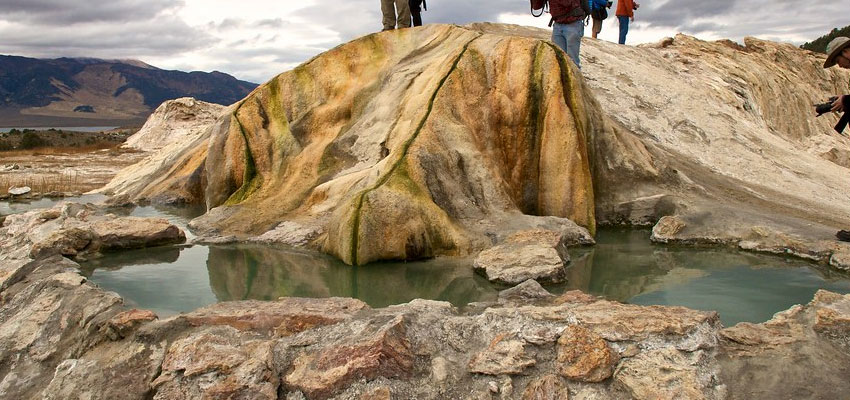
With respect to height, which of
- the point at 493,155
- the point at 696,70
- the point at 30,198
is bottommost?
the point at 30,198

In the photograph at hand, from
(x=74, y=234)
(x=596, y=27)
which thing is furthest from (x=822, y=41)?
(x=74, y=234)

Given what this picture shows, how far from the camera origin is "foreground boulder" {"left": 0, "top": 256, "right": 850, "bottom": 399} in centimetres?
368

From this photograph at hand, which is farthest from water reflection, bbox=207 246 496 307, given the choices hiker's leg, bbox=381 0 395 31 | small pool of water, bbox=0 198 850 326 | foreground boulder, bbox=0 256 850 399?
hiker's leg, bbox=381 0 395 31

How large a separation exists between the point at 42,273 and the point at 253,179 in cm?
371

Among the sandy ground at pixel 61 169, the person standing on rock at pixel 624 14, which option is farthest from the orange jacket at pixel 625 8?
the sandy ground at pixel 61 169

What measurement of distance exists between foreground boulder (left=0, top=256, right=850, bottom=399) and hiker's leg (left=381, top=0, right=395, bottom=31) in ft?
21.5

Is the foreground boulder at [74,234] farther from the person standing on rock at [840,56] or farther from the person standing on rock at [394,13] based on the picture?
the person standing on rock at [840,56]

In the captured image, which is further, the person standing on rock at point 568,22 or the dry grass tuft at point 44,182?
the dry grass tuft at point 44,182

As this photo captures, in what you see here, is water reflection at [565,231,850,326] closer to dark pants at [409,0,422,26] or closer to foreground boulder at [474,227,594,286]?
foreground boulder at [474,227,594,286]

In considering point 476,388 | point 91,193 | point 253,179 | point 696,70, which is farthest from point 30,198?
point 696,70

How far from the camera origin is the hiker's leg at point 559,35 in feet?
30.1

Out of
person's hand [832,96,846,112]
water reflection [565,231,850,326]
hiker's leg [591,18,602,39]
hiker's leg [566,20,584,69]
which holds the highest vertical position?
hiker's leg [591,18,602,39]

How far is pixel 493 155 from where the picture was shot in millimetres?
8039

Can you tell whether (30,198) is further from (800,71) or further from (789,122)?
(800,71)
